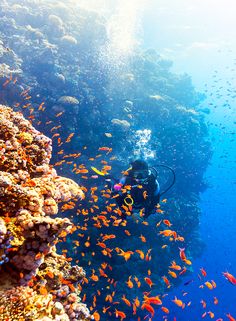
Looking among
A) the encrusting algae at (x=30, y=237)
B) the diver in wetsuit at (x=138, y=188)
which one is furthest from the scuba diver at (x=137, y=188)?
the encrusting algae at (x=30, y=237)

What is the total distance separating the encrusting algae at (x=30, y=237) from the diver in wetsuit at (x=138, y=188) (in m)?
Result: 2.59

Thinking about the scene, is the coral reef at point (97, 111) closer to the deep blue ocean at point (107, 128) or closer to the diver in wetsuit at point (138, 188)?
the deep blue ocean at point (107, 128)

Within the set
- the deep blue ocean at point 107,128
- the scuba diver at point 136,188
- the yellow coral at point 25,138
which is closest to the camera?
the yellow coral at point 25,138

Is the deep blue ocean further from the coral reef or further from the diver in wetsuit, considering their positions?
the diver in wetsuit

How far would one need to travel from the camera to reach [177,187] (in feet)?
68.8

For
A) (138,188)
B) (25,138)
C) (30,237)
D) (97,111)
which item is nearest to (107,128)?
(97,111)

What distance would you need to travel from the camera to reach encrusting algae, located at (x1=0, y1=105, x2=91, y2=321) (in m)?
3.14

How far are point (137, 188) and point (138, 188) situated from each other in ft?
0.09

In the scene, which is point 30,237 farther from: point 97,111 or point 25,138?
point 97,111

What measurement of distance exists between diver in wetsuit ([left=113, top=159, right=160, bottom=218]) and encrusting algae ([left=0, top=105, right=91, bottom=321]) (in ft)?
8.51

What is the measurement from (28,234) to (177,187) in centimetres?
1863

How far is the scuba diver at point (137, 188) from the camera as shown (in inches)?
299

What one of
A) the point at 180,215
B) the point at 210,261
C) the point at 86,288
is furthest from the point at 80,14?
the point at 210,261

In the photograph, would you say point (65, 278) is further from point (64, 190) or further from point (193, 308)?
point (193, 308)
